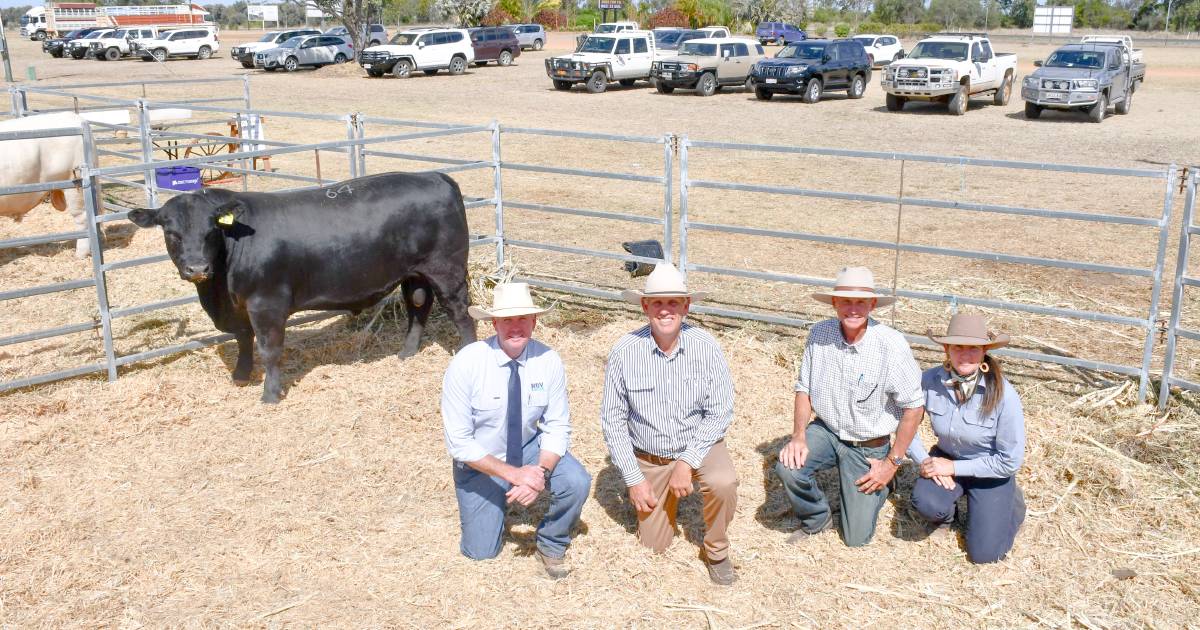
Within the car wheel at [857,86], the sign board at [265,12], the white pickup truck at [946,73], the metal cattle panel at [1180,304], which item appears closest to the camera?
the metal cattle panel at [1180,304]

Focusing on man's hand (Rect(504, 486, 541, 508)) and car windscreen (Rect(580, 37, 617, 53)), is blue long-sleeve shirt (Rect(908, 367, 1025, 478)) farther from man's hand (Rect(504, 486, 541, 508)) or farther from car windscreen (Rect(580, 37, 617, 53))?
car windscreen (Rect(580, 37, 617, 53))

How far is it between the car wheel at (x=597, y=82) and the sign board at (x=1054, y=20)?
4268 centimetres

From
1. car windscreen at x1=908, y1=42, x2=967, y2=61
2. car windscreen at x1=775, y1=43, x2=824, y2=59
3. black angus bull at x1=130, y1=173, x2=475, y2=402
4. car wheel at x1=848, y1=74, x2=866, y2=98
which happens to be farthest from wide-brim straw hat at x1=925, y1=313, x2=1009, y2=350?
car wheel at x1=848, y1=74, x2=866, y2=98

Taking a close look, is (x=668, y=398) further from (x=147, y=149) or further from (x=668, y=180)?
(x=147, y=149)

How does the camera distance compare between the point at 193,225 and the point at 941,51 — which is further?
the point at 941,51

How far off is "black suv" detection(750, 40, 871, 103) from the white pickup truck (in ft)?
7.04

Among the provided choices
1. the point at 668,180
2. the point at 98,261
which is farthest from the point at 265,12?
the point at 98,261

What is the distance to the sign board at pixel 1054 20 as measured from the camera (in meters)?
61.3

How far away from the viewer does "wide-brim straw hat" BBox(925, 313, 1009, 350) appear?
4.27 meters

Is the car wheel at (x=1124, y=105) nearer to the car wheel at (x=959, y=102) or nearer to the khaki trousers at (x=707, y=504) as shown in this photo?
the car wheel at (x=959, y=102)

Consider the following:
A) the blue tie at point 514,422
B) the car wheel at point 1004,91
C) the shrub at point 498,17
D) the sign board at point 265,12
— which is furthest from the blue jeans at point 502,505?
the sign board at point 265,12

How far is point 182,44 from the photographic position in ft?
145

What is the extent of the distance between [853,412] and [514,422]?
148 centimetres

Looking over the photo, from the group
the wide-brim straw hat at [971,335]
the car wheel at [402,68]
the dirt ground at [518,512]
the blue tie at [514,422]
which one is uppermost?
the car wheel at [402,68]
